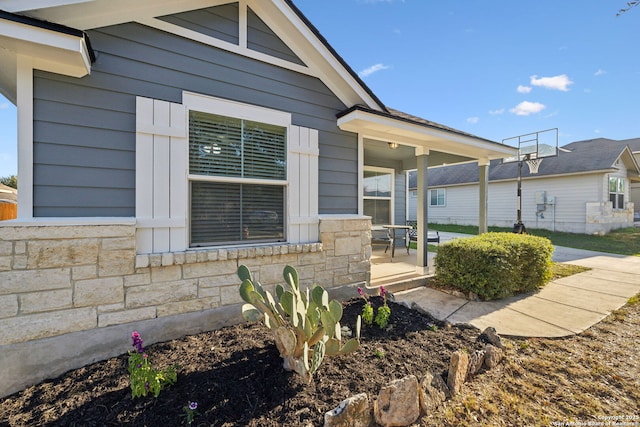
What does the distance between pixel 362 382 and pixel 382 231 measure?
654 centimetres

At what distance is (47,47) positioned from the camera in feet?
7.28

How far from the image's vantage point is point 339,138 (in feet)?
13.5

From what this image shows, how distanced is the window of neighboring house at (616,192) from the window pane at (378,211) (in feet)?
47.5

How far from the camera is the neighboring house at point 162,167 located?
7.61 ft

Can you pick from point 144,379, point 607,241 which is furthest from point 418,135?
point 607,241

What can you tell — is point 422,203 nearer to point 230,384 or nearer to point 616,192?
point 230,384

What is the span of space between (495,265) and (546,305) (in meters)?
0.97

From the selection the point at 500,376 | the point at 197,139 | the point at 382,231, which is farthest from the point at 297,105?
the point at 382,231

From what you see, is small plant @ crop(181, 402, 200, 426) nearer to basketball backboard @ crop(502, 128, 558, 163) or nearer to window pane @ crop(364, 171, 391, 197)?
window pane @ crop(364, 171, 391, 197)

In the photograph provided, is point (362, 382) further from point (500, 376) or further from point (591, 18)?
point (591, 18)

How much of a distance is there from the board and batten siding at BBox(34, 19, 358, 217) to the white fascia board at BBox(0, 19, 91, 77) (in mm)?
110

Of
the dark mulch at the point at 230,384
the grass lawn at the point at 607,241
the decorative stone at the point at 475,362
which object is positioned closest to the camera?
the dark mulch at the point at 230,384

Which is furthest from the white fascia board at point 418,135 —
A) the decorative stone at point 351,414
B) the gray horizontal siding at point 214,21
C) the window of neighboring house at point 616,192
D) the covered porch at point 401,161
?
the window of neighboring house at point 616,192

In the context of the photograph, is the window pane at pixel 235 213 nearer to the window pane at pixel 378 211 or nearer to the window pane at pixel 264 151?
the window pane at pixel 264 151
